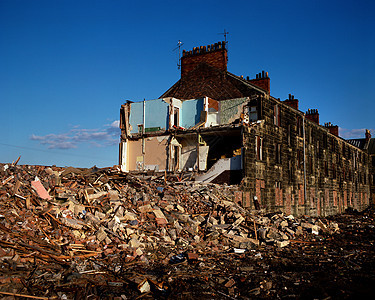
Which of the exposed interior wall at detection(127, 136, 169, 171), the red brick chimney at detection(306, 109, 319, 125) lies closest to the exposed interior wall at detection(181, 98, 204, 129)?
the exposed interior wall at detection(127, 136, 169, 171)

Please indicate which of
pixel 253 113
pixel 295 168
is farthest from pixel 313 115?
pixel 253 113

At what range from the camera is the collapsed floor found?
310 inches

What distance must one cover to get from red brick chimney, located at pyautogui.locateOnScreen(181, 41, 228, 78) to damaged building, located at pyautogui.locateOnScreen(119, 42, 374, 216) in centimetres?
8

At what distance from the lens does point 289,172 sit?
2764 centimetres

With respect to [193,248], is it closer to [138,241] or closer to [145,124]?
[138,241]

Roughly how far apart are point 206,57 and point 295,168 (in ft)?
39.0

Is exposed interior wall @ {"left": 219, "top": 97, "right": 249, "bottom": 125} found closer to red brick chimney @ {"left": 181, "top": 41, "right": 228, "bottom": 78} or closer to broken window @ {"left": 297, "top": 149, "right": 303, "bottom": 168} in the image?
red brick chimney @ {"left": 181, "top": 41, "right": 228, "bottom": 78}

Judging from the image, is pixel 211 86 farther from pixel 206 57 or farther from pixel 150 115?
pixel 150 115

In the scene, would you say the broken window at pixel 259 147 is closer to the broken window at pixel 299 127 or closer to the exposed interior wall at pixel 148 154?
the exposed interior wall at pixel 148 154

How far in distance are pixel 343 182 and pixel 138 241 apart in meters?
36.0

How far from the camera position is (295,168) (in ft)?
94.4

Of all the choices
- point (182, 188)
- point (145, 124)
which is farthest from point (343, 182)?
point (182, 188)

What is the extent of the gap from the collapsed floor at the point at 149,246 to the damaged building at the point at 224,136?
18.3 feet

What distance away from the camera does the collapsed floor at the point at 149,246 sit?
787cm
